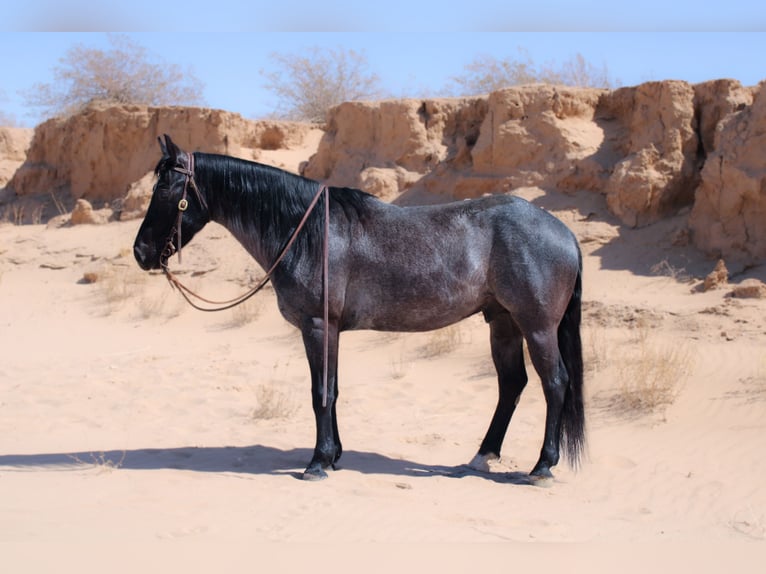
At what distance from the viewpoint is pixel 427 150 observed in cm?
1488

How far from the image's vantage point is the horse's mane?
5926 mm

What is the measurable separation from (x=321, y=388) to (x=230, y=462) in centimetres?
108

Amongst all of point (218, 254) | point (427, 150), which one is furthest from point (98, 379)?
point (427, 150)

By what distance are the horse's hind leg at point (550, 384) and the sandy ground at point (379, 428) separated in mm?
201

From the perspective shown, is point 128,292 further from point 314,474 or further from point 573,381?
point 573,381

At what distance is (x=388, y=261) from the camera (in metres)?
5.82

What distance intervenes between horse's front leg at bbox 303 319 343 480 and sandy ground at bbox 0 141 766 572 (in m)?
0.16

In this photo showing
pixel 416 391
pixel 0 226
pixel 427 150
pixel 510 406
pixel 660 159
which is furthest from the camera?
pixel 0 226

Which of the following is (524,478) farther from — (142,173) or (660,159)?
(142,173)

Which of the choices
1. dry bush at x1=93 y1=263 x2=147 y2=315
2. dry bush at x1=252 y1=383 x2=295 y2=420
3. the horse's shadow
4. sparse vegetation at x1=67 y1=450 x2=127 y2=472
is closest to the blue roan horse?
the horse's shadow

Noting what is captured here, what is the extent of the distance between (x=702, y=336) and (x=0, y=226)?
15750mm

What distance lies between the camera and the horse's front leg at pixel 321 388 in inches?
227

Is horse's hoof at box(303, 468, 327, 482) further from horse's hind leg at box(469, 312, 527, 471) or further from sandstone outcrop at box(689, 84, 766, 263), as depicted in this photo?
sandstone outcrop at box(689, 84, 766, 263)

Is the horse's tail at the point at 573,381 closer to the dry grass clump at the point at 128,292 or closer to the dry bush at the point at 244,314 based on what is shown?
the dry bush at the point at 244,314
